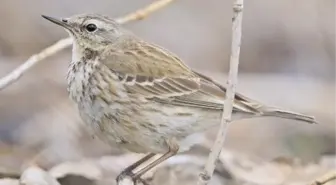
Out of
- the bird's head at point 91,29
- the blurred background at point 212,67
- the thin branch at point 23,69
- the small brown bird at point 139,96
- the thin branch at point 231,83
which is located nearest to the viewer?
the thin branch at point 231,83

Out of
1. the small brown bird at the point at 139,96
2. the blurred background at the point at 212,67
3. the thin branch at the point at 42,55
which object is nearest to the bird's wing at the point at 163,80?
the small brown bird at the point at 139,96

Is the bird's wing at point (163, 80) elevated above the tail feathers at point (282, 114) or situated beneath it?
elevated above

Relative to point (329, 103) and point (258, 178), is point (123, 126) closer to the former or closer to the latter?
point (258, 178)

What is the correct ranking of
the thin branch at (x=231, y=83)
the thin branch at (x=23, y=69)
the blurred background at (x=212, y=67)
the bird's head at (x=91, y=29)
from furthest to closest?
the blurred background at (x=212, y=67) → the thin branch at (x=23, y=69) → the bird's head at (x=91, y=29) → the thin branch at (x=231, y=83)

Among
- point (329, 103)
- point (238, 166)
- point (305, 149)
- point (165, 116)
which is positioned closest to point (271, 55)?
point (329, 103)

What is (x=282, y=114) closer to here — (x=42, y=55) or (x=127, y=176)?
(x=127, y=176)

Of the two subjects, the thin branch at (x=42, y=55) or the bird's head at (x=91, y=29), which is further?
A: the thin branch at (x=42, y=55)

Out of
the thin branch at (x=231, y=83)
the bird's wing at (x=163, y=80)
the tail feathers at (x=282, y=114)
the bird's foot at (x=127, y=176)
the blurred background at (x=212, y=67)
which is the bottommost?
the thin branch at (x=231, y=83)

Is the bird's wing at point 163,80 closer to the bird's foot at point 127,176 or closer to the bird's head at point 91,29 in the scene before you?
the bird's head at point 91,29
